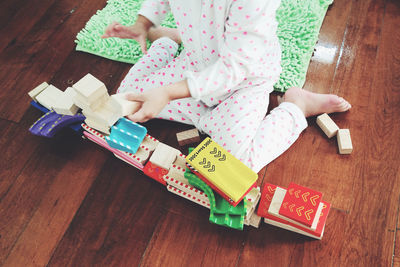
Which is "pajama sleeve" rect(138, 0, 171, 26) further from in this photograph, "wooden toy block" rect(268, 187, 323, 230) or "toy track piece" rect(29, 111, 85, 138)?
"wooden toy block" rect(268, 187, 323, 230)

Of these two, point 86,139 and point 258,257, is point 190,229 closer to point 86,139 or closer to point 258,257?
point 258,257

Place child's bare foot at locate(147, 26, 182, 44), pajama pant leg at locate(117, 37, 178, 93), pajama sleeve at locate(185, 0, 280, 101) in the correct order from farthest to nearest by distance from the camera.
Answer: child's bare foot at locate(147, 26, 182, 44) < pajama pant leg at locate(117, 37, 178, 93) < pajama sleeve at locate(185, 0, 280, 101)

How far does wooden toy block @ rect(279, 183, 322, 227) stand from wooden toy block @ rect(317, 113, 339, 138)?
A: 10.6 inches

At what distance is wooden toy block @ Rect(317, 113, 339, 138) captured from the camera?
39.3 inches

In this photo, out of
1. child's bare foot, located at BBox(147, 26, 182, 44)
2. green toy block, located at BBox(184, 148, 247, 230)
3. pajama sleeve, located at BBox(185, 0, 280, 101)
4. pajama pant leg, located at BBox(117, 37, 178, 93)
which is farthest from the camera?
child's bare foot, located at BBox(147, 26, 182, 44)

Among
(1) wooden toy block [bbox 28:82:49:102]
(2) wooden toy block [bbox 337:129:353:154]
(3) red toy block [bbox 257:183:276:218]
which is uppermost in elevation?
(1) wooden toy block [bbox 28:82:49:102]

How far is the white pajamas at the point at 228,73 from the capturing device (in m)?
0.75

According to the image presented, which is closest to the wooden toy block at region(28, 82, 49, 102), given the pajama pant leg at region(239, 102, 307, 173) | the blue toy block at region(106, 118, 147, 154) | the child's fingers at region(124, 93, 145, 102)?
the blue toy block at region(106, 118, 147, 154)

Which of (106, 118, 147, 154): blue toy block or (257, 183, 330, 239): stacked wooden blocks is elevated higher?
(106, 118, 147, 154): blue toy block

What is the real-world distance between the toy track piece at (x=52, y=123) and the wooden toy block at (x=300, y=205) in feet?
2.14

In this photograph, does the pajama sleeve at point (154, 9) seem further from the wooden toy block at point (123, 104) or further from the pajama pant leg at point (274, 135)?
the pajama pant leg at point (274, 135)

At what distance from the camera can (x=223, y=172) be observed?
2.57 ft

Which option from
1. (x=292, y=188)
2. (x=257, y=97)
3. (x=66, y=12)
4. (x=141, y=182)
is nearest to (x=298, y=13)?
(x=257, y=97)

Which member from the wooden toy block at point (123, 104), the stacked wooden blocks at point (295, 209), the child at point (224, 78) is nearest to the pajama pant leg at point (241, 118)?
the child at point (224, 78)
